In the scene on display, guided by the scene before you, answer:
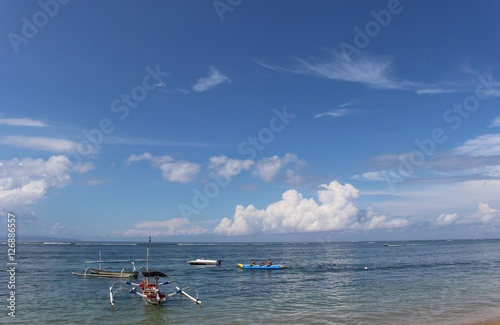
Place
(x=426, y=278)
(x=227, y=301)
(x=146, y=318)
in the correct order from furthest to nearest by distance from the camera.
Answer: (x=426, y=278), (x=227, y=301), (x=146, y=318)

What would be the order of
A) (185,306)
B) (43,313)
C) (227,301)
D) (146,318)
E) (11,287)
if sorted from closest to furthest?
(146,318) < (43,313) < (185,306) < (227,301) < (11,287)

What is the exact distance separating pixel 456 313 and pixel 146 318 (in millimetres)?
24683

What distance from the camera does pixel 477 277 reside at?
56562 millimetres

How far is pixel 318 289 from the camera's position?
47.4 meters

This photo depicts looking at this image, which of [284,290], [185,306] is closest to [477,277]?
[284,290]

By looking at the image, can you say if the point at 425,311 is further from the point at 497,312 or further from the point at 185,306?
the point at 185,306

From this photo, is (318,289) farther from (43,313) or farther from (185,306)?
(43,313)

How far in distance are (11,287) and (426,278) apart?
54655mm

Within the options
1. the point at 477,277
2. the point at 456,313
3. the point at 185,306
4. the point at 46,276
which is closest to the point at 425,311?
the point at 456,313

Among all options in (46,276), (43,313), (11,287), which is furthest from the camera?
(46,276)

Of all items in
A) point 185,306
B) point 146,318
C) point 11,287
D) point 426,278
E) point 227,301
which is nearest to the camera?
point 146,318

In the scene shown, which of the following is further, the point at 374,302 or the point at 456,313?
the point at 374,302

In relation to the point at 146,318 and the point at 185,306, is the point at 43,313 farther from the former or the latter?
the point at 185,306

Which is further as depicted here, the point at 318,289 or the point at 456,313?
the point at 318,289
